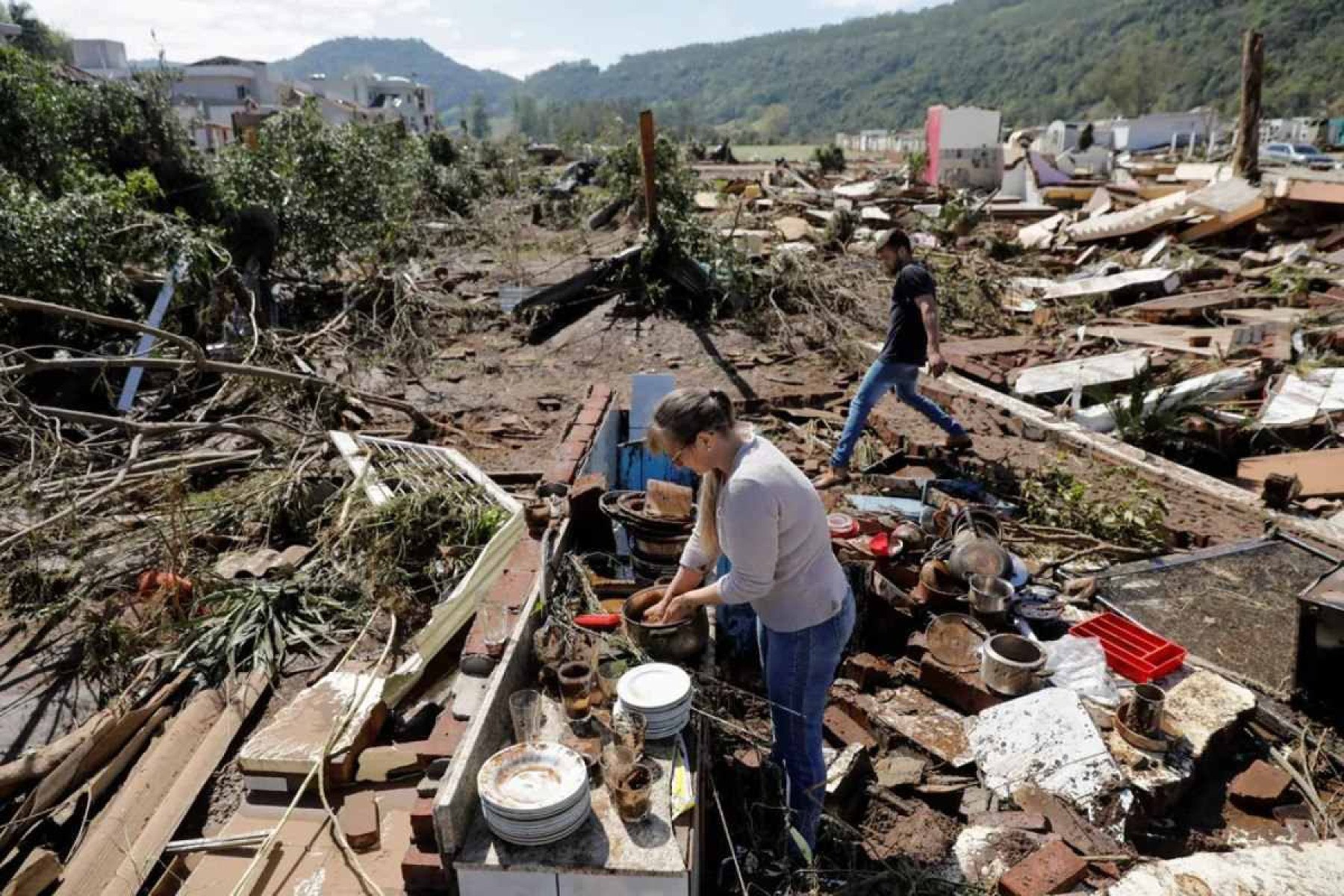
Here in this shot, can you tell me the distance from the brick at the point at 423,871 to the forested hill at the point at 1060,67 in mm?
76076

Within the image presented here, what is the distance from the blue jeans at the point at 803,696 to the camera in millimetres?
2996

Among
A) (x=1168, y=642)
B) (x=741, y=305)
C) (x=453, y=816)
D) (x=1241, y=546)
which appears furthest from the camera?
(x=741, y=305)

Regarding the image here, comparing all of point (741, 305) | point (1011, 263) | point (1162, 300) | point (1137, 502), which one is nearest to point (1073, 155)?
point (1011, 263)

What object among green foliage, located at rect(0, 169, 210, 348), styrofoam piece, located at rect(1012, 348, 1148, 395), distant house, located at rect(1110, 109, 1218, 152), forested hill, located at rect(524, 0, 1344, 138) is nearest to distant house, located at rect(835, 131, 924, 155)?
distant house, located at rect(1110, 109, 1218, 152)

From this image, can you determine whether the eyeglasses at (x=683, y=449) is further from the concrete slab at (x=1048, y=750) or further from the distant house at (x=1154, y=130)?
the distant house at (x=1154, y=130)

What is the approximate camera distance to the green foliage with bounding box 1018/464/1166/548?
17.7ft

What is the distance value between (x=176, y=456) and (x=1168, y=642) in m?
6.72

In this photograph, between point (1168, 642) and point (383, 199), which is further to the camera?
point (383, 199)

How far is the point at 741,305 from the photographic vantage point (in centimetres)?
1134

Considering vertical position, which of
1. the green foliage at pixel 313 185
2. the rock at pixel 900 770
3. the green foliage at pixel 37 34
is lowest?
the rock at pixel 900 770

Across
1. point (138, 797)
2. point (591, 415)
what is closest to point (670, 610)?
point (138, 797)

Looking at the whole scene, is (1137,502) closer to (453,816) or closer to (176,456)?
(453,816)

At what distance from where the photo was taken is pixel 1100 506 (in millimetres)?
5602

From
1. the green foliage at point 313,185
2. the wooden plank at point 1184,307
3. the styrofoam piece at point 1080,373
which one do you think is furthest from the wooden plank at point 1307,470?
the green foliage at point 313,185
